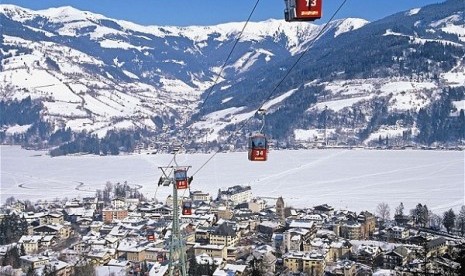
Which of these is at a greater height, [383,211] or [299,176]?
[299,176]

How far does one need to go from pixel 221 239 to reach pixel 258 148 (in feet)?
48.2

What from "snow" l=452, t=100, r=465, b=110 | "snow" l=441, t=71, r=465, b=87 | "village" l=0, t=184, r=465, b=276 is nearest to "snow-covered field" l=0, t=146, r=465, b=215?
"village" l=0, t=184, r=465, b=276

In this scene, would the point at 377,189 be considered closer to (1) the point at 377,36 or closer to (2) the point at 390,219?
(2) the point at 390,219

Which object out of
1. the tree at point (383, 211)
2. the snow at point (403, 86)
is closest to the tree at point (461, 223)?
the tree at point (383, 211)

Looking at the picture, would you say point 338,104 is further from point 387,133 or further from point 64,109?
point 64,109

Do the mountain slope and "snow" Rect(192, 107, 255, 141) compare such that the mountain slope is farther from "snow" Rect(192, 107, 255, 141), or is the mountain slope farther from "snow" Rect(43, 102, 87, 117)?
"snow" Rect(43, 102, 87, 117)

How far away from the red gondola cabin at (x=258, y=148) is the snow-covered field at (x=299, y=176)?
19.8 metres

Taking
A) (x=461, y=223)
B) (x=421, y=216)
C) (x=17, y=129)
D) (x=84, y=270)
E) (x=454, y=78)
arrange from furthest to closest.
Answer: (x=17, y=129) < (x=454, y=78) < (x=421, y=216) < (x=461, y=223) < (x=84, y=270)

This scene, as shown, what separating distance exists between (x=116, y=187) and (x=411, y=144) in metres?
35.6

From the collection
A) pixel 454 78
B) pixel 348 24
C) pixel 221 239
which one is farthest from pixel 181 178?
pixel 348 24

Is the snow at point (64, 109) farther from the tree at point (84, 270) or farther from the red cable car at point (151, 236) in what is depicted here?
the tree at point (84, 270)

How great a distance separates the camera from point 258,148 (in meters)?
7.84

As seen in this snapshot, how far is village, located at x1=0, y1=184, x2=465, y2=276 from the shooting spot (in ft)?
60.4

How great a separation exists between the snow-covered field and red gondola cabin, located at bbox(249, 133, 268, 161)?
65.0ft
